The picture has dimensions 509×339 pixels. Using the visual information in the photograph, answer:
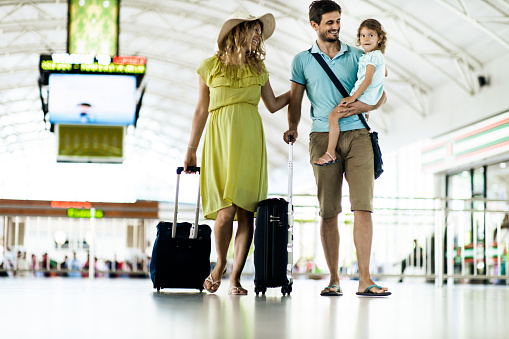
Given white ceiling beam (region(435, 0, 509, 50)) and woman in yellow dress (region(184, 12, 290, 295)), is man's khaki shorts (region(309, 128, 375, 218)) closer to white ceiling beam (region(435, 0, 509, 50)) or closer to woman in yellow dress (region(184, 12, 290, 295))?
woman in yellow dress (region(184, 12, 290, 295))

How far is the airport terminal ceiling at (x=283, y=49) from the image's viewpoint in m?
15.9

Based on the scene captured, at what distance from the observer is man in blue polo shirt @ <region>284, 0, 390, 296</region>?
436cm

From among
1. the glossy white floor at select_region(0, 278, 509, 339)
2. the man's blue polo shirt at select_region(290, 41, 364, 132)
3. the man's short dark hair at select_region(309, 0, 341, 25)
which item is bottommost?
the glossy white floor at select_region(0, 278, 509, 339)

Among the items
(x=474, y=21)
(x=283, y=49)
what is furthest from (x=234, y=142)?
(x=283, y=49)

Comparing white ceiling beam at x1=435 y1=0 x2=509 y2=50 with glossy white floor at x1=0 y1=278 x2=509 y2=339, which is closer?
glossy white floor at x1=0 y1=278 x2=509 y2=339

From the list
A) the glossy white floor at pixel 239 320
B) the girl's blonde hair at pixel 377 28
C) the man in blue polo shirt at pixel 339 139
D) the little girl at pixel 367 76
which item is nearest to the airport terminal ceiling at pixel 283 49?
the man in blue polo shirt at pixel 339 139

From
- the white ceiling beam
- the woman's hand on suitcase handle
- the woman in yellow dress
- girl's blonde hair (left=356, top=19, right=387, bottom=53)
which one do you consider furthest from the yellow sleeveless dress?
the white ceiling beam

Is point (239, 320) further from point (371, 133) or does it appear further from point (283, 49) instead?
point (283, 49)

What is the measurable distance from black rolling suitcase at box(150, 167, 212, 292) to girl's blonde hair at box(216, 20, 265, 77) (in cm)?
71

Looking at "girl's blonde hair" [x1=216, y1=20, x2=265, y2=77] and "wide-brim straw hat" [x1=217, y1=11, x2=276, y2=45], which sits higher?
"wide-brim straw hat" [x1=217, y1=11, x2=276, y2=45]

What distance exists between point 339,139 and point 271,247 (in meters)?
0.80

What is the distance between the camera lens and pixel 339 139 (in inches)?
175

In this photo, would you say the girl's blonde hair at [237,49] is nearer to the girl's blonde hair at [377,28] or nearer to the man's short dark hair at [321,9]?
the man's short dark hair at [321,9]

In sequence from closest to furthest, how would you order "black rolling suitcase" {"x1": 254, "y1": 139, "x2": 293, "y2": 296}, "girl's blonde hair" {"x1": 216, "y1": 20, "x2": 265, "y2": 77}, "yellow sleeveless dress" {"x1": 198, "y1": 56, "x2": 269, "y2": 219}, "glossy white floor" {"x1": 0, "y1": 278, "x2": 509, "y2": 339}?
"glossy white floor" {"x1": 0, "y1": 278, "x2": 509, "y2": 339} → "black rolling suitcase" {"x1": 254, "y1": 139, "x2": 293, "y2": 296} → "yellow sleeveless dress" {"x1": 198, "y1": 56, "x2": 269, "y2": 219} → "girl's blonde hair" {"x1": 216, "y1": 20, "x2": 265, "y2": 77}
